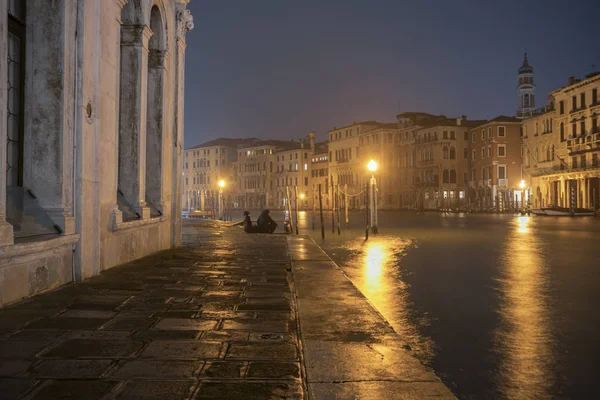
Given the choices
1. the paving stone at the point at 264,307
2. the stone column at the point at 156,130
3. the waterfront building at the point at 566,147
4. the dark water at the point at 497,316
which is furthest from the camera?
the waterfront building at the point at 566,147

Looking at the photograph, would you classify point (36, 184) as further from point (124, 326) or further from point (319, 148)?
point (319, 148)

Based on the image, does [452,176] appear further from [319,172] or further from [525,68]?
[525,68]

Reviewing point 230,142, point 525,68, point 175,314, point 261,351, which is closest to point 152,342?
point 261,351

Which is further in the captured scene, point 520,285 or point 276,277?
point 520,285

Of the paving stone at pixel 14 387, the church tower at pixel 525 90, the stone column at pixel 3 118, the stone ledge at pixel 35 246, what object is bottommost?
the paving stone at pixel 14 387

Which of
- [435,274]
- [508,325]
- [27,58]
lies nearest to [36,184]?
[27,58]

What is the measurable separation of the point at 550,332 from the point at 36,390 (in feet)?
14.1

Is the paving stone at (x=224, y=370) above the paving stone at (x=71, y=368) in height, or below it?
below

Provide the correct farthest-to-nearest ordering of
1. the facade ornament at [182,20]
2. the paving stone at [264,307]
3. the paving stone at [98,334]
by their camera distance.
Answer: the facade ornament at [182,20] < the paving stone at [264,307] < the paving stone at [98,334]

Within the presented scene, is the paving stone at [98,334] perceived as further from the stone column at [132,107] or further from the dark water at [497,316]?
the stone column at [132,107]

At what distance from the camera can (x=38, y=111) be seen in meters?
6.11

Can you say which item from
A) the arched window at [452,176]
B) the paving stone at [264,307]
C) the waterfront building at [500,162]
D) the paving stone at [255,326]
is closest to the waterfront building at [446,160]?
the arched window at [452,176]

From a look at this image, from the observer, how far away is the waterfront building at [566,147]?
48031 millimetres

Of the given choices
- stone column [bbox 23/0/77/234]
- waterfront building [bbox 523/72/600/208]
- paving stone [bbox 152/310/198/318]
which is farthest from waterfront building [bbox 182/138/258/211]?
paving stone [bbox 152/310/198/318]
